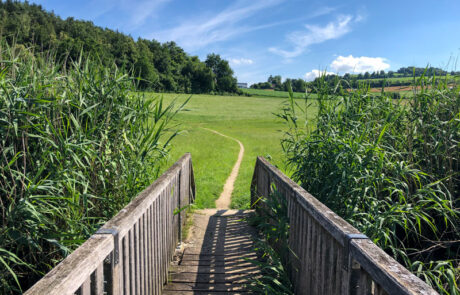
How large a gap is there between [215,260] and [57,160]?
2.57m

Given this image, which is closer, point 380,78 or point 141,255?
point 141,255

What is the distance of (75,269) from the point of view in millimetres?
1406

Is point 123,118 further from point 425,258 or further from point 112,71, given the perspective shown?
point 425,258

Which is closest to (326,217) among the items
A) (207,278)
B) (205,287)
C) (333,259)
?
(333,259)

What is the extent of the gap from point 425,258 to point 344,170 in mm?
1529

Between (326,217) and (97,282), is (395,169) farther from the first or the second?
(97,282)

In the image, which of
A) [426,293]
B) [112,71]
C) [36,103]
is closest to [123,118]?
[36,103]

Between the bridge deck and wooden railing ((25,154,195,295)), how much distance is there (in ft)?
0.89

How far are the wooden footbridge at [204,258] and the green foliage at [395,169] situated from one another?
23.1 inches

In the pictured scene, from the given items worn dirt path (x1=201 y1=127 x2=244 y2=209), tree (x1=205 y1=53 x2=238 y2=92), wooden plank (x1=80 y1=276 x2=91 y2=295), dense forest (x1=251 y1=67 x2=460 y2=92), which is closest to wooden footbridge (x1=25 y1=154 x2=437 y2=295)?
wooden plank (x1=80 y1=276 x2=91 y2=295)

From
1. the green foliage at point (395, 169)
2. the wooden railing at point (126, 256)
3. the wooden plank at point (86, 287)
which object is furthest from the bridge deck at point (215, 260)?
the wooden plank at point (86, 287)

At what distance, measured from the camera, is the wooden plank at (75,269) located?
1.24 meters

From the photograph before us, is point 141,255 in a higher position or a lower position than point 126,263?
lower

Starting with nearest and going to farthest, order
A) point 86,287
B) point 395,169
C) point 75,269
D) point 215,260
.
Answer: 1. point 75,269
2. point 86,287
3. point 395,169
4. point 215,260
